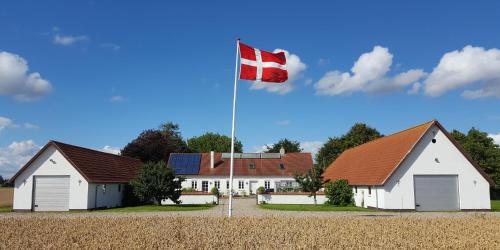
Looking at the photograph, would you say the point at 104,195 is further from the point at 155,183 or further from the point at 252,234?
the point at 252,234

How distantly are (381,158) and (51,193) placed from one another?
26685mm

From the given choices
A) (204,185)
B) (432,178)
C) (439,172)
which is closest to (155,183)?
(432,178)

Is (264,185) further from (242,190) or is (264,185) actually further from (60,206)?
(60,206)

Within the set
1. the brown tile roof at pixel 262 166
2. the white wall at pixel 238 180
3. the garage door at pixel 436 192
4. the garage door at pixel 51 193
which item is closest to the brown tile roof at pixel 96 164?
the garage door at pixel 51 193

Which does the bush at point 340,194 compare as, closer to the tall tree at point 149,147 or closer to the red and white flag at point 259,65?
the red and white flag at point 259,65

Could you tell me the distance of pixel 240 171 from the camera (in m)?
63.4

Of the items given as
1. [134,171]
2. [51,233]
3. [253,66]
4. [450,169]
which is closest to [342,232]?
[253,66]

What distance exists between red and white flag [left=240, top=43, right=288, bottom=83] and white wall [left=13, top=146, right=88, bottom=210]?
66.1 ft

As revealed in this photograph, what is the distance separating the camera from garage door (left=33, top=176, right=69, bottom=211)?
115ft

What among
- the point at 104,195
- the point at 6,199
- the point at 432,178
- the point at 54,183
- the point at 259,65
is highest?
the point at 259,65

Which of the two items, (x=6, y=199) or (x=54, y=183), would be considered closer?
(x=54, y=183)

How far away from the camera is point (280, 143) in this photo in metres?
105

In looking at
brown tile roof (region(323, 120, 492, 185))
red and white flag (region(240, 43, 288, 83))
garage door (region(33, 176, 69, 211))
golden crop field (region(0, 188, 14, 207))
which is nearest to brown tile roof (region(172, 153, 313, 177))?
brown tile roof (region(323, 120, 492, 185))

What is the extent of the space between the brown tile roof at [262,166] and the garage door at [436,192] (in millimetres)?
28535
